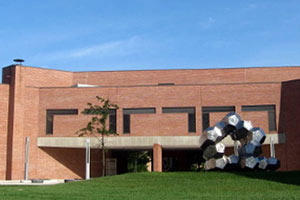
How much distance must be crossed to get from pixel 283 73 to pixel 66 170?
23731 millimetres

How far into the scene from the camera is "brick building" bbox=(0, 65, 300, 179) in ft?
124

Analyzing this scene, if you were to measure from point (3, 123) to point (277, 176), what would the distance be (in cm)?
2487

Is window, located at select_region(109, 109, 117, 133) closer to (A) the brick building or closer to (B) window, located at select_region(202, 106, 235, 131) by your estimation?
(A) the brick building

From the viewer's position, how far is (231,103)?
126ft

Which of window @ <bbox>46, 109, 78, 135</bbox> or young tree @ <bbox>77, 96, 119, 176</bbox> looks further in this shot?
window @ <bbox>46, 109, 78, 135</bbox>

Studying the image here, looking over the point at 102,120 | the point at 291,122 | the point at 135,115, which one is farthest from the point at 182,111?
the point at 291,122

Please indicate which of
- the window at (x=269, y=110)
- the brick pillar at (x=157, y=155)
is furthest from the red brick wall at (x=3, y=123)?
the window at (x=269, y=110)

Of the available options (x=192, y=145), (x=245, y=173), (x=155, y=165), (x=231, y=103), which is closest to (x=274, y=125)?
(x=231, y=103)

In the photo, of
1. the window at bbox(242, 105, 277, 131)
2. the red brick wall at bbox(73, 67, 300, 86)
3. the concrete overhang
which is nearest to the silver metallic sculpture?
the concrete overhang

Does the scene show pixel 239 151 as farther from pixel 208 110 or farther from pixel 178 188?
pixel 208 110

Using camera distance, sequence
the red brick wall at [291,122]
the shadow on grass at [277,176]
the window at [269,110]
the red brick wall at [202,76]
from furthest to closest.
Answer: the red brick wall at [202,76] < the window at [269,110] < the red brick wall at [291,122] < the shadow on grass at [277,176]

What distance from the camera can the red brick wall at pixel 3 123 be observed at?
126ft

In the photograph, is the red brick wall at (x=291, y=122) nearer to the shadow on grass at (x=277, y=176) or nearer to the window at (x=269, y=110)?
the window at (x=269, y=110)

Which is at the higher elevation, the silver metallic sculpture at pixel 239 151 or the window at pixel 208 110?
the window at pixel 208 110
